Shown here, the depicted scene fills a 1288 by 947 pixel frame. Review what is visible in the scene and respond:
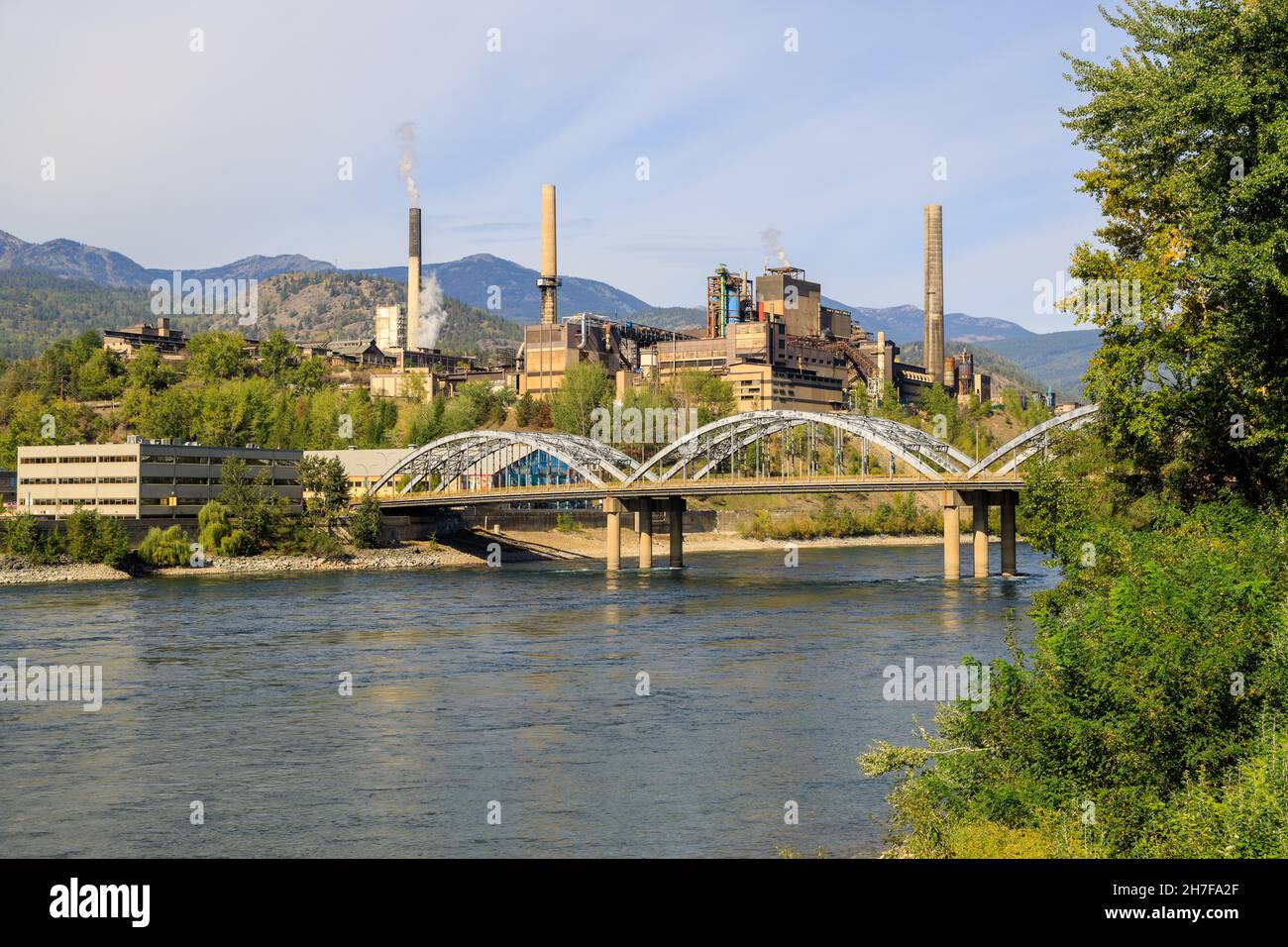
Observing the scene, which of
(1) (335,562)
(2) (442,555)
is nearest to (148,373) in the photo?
(2) (442,555)

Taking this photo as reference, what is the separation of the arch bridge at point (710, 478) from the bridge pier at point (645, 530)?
10 centimetres

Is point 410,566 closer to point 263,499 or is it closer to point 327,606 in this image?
point 263,499

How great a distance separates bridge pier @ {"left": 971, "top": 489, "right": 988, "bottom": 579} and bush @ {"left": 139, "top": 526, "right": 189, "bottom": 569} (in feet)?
173

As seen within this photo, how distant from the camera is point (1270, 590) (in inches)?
917

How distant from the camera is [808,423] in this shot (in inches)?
4013

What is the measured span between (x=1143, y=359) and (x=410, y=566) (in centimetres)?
7941

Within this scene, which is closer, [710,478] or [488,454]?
[710,478]

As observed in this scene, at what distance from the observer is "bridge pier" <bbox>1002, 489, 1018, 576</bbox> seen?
292 ft

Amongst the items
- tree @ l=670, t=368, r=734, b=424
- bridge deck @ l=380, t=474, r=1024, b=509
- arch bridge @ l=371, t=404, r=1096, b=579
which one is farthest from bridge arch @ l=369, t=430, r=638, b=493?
tree @ l=670, t=368, r=734, b=424

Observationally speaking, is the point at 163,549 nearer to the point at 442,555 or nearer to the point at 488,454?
the point at 442,555

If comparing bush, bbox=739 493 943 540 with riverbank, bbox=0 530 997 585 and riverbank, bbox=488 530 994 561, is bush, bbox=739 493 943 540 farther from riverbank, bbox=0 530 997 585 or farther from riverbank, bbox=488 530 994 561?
riverbank, bbox=0 530 997 585

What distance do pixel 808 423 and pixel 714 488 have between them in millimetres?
8831
